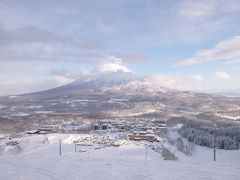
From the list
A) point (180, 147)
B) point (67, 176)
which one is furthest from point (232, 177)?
point (180, 147)

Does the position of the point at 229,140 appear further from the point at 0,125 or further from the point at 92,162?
the point at 0,125

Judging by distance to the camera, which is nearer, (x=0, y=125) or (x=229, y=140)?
(x=229, y=140)

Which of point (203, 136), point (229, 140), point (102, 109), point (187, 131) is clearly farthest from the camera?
point (102, 109)

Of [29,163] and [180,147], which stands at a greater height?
[29,163]

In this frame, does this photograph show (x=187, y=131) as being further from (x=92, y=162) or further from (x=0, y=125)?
(x=92, y=162)

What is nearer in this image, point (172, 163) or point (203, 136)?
point (172, 163)

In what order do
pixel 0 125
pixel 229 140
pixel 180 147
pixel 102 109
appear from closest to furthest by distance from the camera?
pixel 180 147 → pixel 229 140 → pixel 0 125 → pixel 102 109

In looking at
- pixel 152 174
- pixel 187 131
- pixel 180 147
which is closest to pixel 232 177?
pixel 152 174

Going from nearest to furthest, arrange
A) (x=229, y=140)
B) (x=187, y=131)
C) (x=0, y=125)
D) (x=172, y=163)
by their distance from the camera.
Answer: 1. (x=172, y=163)
2. (x=229, y=140)
3. (x=187, y=131)
4. (x=0, y=125)

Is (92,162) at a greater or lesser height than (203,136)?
greater
